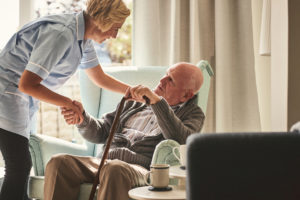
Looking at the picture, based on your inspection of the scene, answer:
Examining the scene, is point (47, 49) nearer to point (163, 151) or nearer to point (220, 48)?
point (163, 151)

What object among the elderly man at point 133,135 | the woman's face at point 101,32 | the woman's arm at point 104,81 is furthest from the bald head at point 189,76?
the woman's face at point 101,32

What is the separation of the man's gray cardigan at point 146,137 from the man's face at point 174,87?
0.05 m

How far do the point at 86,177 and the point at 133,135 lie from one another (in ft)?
1.18

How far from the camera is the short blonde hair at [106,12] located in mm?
1935

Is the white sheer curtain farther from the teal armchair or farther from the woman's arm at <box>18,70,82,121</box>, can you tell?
the woman's arm at <box>18,70,82,121</box>

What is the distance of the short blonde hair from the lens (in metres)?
1.93

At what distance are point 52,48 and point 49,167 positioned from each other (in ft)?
1.63

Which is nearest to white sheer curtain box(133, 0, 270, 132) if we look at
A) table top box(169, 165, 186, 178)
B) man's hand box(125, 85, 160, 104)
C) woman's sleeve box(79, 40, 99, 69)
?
woman's sleeve box(79, 40, 99, 69)

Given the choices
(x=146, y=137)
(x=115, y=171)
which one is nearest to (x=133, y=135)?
(x=146, y=137)

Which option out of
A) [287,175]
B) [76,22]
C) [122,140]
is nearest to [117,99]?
[122,140]

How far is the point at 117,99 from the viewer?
2.66 metres

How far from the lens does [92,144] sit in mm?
2541

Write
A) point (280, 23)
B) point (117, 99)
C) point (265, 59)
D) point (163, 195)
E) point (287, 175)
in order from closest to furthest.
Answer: point (287, 175) < point (163, 195) < point (280, 23) < point (117, 99) < point (265, 59)

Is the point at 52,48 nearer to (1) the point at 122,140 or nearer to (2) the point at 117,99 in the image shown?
(1) the point at 122,140
